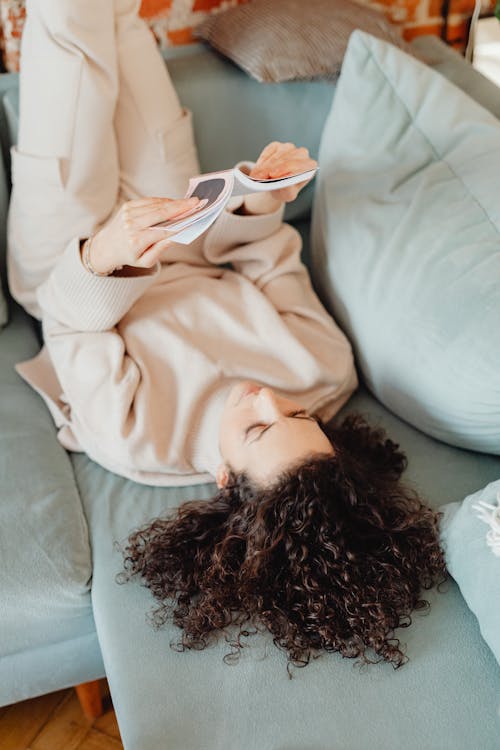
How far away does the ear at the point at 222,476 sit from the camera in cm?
121

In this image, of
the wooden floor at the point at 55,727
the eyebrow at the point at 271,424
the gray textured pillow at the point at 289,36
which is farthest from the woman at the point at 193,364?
the wooden floor at the point at 55,727

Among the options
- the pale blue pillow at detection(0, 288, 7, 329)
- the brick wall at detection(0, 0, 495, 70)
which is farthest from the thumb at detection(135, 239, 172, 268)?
the brick wall at detection(0, 0, 495, 70)

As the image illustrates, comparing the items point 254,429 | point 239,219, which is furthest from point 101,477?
point 239,219

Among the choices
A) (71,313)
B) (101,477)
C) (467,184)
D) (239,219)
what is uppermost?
(467,184)

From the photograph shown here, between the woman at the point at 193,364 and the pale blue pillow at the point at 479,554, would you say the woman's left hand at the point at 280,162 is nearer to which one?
the woman at the point at 193,364

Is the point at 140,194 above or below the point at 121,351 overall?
above

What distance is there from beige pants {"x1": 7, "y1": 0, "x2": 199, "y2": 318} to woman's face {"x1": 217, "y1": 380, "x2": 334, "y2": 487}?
0.53 metres

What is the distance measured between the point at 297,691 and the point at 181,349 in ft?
2.01

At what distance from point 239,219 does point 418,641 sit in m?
0.80

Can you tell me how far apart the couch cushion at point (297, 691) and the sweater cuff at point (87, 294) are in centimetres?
45

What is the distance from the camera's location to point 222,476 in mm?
1219

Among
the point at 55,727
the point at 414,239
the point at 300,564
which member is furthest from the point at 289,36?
the point at 55,727

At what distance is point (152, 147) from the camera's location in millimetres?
1561

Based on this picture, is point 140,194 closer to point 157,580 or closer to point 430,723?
point 157,580
